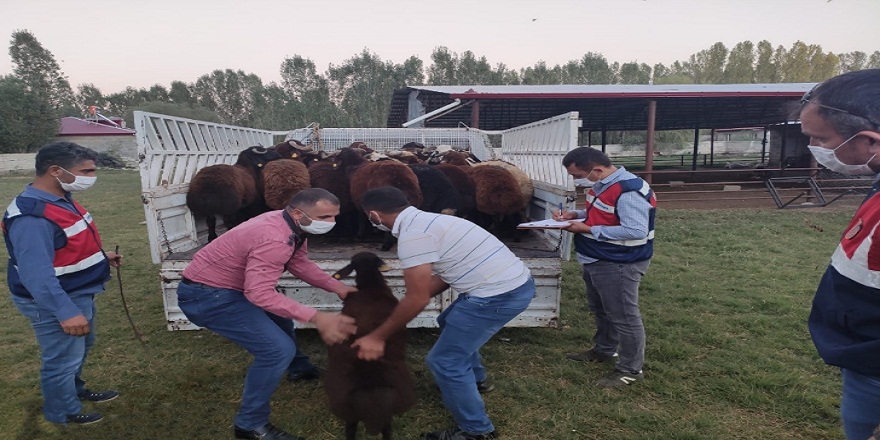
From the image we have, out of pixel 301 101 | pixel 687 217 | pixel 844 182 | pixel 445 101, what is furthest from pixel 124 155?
pixel 844 182

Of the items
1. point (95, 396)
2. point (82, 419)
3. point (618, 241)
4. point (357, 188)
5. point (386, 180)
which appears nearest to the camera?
point (82, 419)

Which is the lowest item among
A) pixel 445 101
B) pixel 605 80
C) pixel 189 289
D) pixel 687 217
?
pixel 687 217

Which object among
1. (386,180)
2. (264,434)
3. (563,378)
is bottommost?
(563,378)

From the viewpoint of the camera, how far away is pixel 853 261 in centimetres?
171

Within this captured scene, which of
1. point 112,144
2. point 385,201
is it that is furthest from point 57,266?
point 112,144

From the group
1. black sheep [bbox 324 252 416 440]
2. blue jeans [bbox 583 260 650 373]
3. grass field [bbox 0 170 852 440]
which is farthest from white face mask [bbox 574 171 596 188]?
black sheep [bbox 324 252 416 440]

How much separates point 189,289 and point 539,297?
283 centimetres

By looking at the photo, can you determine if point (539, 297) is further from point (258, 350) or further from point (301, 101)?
point (301, 101)

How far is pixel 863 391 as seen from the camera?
5.96ft

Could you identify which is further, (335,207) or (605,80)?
(605,80)

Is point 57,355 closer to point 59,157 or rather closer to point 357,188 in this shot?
point 59,157

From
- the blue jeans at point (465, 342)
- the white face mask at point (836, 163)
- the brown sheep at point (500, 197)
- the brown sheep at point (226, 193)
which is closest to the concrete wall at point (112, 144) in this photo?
the brown sheep at point (226, 193)

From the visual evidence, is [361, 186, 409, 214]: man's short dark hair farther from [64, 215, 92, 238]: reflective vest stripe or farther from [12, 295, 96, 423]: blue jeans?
[12, 295, 96, 423]: blue jeans

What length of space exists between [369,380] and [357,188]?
10.3 ft
